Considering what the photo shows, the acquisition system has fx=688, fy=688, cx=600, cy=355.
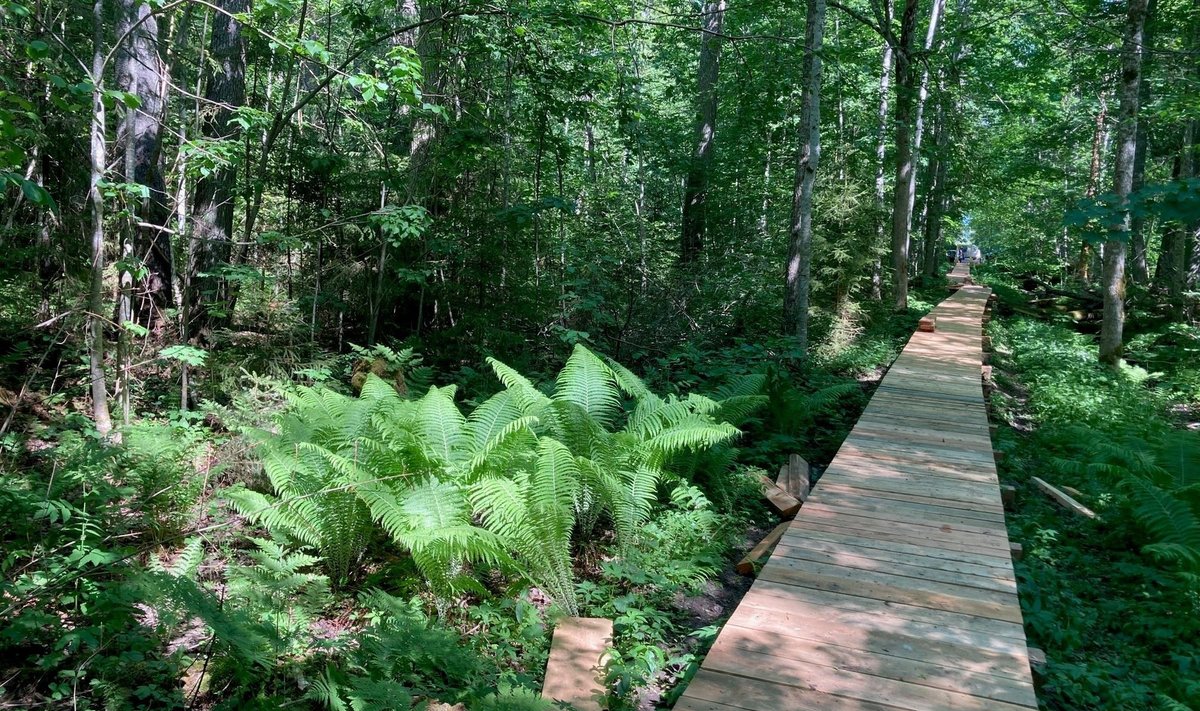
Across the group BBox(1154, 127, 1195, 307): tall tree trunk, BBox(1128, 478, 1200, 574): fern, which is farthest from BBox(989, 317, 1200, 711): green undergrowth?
BBox(1154, 127, 1195, 307): tall tree trunk

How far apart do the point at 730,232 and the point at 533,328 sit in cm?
880

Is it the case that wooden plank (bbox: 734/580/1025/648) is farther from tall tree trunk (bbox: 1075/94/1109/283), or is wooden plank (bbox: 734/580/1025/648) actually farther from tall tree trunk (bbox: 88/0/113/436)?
tall tree trunk (bbox: 1075/94/1109/283)

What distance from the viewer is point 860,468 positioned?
570 cm

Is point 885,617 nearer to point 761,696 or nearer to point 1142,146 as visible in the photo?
point 761,696

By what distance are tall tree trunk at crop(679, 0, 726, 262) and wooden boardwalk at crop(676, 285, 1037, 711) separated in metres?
8.64

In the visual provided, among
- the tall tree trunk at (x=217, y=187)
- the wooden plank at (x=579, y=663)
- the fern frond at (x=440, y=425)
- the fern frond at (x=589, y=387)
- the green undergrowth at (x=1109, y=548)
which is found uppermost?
the tall tree trunk at (x=217, y=187)

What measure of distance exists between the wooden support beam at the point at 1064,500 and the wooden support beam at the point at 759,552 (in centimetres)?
294

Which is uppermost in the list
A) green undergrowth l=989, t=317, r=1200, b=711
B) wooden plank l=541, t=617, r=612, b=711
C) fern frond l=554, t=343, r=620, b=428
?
fern frond l=554, t=343, r=620, b=428

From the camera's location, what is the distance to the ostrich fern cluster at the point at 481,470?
4.00 metres

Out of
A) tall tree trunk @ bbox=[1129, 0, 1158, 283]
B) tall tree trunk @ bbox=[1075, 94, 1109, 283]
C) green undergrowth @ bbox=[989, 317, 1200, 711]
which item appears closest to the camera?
green undergrowth @ bbox=[989, 317, 1200, 711]

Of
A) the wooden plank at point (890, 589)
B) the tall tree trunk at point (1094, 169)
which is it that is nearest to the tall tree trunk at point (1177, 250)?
the tall tree trunk at point (1094, 169)

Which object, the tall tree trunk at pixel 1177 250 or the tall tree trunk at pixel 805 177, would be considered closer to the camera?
the tall tree trunk at pixel 805 177

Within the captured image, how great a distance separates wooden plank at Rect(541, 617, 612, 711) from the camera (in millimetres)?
3174

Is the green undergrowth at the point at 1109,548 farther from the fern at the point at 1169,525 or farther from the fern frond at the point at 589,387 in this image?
the fern frond at the point at 589,387
